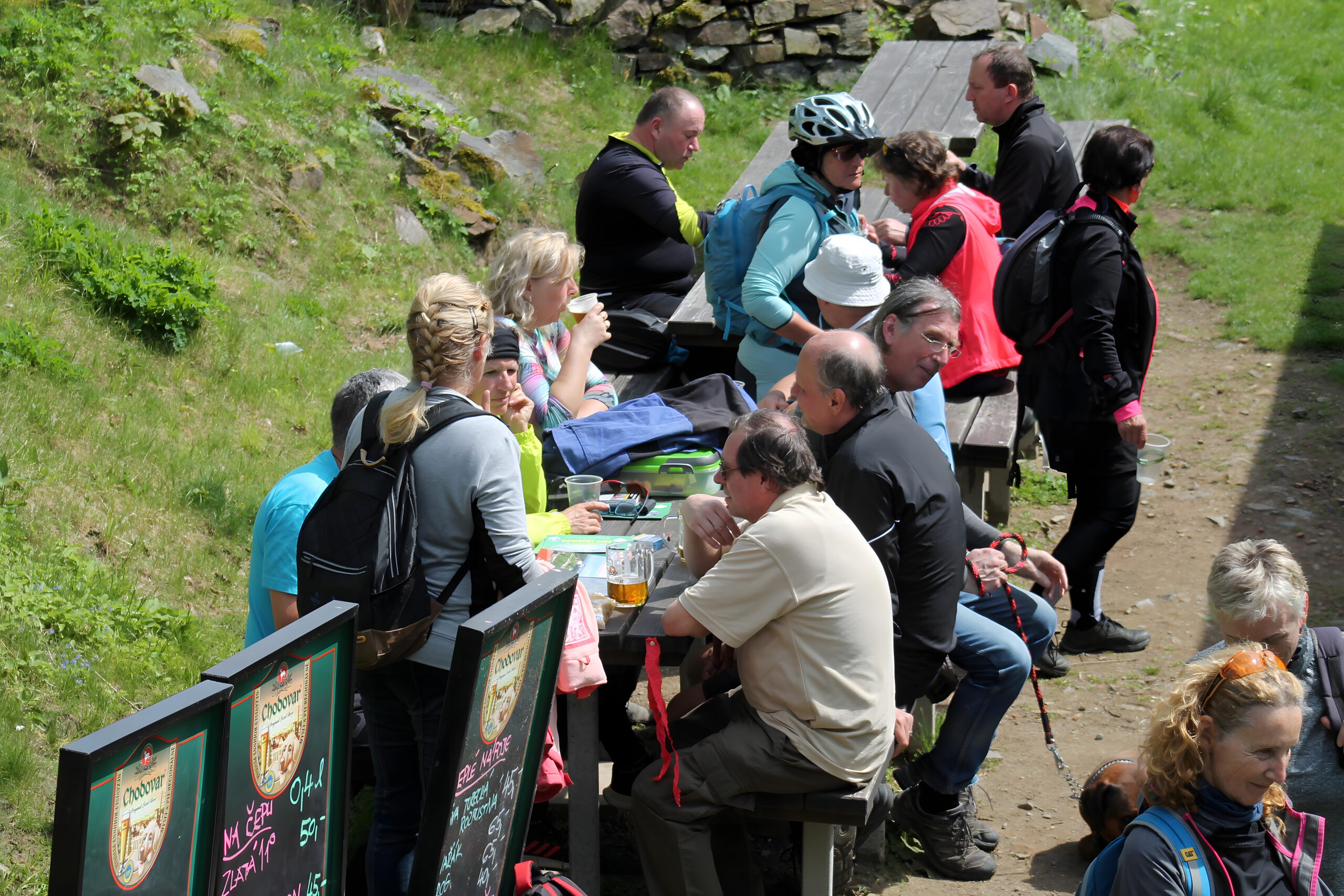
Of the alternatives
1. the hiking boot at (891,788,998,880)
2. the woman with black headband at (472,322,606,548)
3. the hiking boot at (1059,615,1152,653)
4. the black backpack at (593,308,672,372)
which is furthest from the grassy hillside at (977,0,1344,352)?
the woman with black headband at (472,322,606,548)

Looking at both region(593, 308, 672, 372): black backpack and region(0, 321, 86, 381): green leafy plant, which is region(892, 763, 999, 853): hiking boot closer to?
region(593, 308, 672, 372): black backpack

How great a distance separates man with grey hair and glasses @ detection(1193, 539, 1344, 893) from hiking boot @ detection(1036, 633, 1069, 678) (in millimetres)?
2091

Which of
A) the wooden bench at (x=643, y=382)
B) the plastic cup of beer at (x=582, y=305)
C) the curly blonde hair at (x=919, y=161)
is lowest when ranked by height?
the wooden bench at (x=643, y=382)

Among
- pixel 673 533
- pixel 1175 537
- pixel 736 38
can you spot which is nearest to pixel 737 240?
pixel 673 533

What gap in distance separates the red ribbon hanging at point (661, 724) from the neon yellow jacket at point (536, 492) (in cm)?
63

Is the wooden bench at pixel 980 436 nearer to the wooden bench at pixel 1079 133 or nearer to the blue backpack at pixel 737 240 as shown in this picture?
the blue backpack at pixel 737 240

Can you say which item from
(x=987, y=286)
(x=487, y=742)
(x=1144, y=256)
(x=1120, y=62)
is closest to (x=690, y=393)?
(x=987, y=286)

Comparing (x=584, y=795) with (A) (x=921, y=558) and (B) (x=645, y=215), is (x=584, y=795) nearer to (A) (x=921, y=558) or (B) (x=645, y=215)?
(A) (x=921, y=558)

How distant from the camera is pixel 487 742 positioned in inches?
96.8

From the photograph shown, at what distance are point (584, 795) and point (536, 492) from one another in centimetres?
96

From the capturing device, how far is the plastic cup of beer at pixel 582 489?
13.8 ft

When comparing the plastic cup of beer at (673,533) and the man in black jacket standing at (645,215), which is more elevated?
the man in black jacket standing at (645,215)

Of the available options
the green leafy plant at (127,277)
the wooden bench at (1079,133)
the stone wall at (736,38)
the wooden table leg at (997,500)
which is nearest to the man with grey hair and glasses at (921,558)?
the wooden table leg at (997,500)

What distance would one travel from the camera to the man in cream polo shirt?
10.1ft
